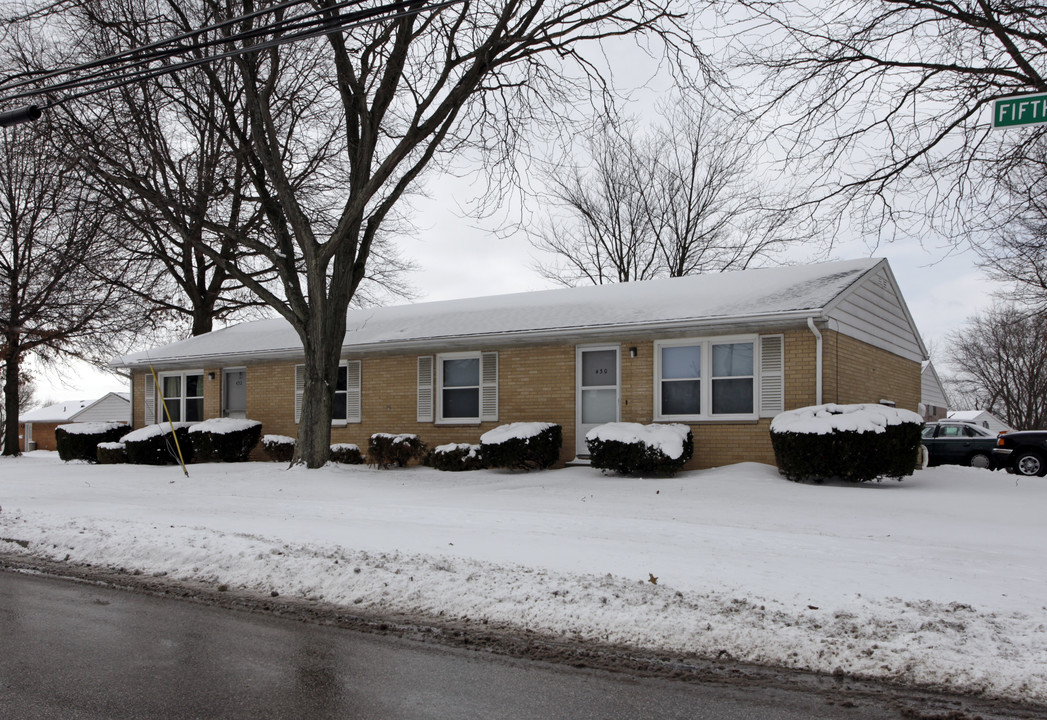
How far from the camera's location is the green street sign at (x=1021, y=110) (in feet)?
23.5

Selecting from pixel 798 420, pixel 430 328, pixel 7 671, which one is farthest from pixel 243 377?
pixel 7 671

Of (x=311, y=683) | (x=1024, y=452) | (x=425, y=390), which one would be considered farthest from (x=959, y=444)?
(x=311, y=683)

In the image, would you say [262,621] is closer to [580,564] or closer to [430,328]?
[580,564]

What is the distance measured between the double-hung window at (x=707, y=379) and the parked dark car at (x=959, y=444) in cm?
1075

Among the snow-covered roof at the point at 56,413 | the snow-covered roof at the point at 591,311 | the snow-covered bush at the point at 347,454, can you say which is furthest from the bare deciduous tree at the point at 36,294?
the snow-covered roof at the point at 56,413

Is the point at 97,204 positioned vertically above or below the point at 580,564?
above

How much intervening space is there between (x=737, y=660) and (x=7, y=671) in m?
4.23

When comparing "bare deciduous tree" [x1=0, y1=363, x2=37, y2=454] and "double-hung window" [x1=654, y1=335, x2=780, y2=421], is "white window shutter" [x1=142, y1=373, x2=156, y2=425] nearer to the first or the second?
"bare deciduous tree" [x1=0, y1=363, x2=37, y2=454]

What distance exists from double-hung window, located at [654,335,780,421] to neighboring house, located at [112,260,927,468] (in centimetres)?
3

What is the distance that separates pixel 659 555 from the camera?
7871 millimetres

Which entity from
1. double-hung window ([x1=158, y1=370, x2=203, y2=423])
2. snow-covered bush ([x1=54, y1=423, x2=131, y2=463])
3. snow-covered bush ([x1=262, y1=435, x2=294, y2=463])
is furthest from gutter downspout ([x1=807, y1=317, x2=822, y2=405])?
snow-covered bush ([x1=54, y1=423, x2=131, y2=463])

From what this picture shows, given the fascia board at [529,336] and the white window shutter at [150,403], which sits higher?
the fascia board at [529,336]

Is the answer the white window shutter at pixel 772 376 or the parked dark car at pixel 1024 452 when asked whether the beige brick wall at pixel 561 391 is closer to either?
the white window shutter at pixel 772 376

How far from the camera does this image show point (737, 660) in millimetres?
5148
